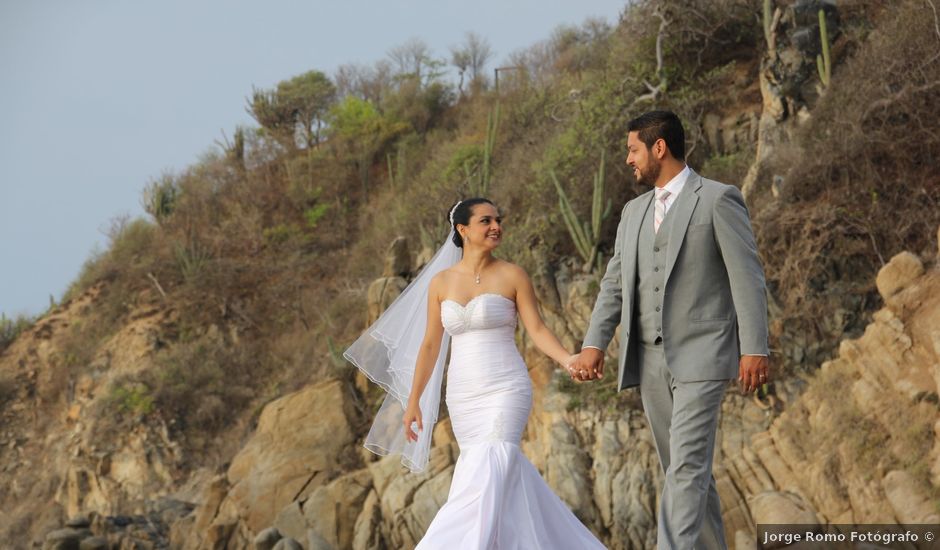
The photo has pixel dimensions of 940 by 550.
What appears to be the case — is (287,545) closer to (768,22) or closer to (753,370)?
(753,370)

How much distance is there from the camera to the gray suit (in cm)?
555

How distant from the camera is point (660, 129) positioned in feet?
19.6

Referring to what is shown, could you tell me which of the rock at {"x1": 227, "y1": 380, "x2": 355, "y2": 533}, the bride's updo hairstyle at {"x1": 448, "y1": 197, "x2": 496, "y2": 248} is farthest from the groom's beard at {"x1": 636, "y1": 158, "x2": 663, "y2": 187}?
the rock at {"x1": 227, "y1": 380, "x2": 355, "y2": 533}

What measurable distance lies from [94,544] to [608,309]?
545 inches

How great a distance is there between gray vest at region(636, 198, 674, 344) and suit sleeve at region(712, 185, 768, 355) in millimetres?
301

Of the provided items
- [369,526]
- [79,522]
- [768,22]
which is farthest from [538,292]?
[79,522]

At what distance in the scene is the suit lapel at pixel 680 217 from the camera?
585 centimetres

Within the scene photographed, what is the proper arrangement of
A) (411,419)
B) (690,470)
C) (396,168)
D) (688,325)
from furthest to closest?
(396,168) < (411,419) < (688,325) < (690,470)

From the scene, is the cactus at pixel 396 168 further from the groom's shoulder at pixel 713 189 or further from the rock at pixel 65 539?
the groom's shoulder at pixel 713 189

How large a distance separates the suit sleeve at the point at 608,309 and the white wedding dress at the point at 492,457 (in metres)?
0.89

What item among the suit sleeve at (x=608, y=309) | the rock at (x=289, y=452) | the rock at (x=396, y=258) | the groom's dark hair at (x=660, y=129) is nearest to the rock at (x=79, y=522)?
the rock at (x=289, y=452)

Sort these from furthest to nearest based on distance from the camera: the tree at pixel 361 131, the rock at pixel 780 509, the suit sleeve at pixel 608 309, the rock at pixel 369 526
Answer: the tree at pixel 361 131, the rock at pixel 369 526, the rock at pixel 780 509, the suit sleeve at pixel 608 309

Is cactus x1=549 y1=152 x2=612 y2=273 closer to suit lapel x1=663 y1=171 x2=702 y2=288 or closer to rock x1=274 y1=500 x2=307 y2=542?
rock x1=274 y1=500 x2=307 y2=542

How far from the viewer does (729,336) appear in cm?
580
